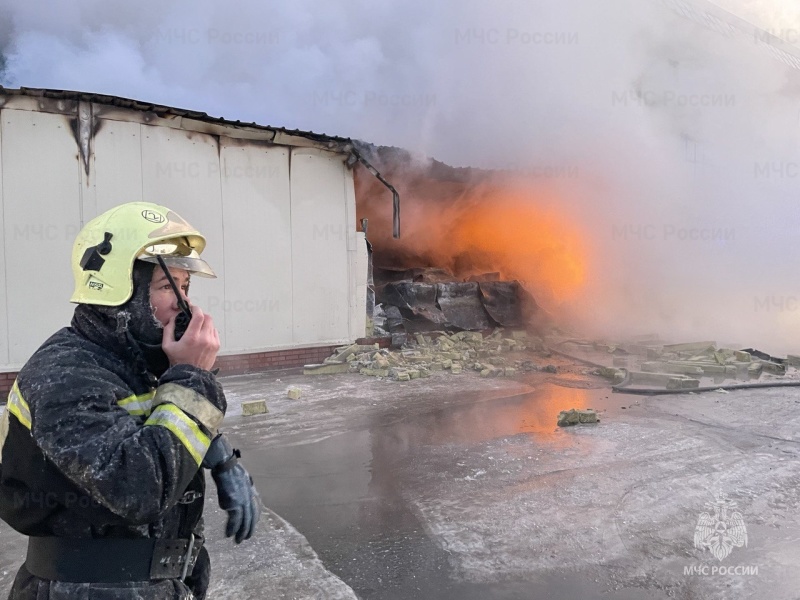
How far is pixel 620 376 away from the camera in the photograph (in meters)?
7.95

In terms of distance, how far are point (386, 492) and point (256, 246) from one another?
5351 mm

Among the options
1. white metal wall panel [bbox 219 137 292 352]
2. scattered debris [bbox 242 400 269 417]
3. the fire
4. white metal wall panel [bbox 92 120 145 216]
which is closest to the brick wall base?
white metal wall panel [bbox 219 137 292 352]

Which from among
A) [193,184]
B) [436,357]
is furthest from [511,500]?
[193,184]

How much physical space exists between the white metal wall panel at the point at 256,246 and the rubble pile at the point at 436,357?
1.00 meters

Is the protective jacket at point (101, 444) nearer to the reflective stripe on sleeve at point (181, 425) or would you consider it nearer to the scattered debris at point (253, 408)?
the reflective stripe on sleeve at point (181, 425)

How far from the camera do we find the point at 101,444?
4.01ft

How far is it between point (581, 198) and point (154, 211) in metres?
13.6

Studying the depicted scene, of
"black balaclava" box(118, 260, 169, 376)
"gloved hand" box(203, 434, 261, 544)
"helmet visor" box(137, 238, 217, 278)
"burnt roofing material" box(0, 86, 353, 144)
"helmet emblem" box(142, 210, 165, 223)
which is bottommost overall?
"gloved hand" box(203, 434, 261, 544)

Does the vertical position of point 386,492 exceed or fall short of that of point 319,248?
it falls short

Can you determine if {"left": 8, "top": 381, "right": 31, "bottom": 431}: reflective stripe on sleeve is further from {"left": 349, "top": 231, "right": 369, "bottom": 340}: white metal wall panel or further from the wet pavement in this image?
{"left": 349, "top": 231, "right": 369, "bottom": 340}: white metal wall panel

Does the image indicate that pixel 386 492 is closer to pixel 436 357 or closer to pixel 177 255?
pixel 177 255

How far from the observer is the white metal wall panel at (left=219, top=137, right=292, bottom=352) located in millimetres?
8242

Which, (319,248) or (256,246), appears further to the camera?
(319,248)

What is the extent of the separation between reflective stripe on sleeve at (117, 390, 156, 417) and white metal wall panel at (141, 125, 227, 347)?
259 inches
